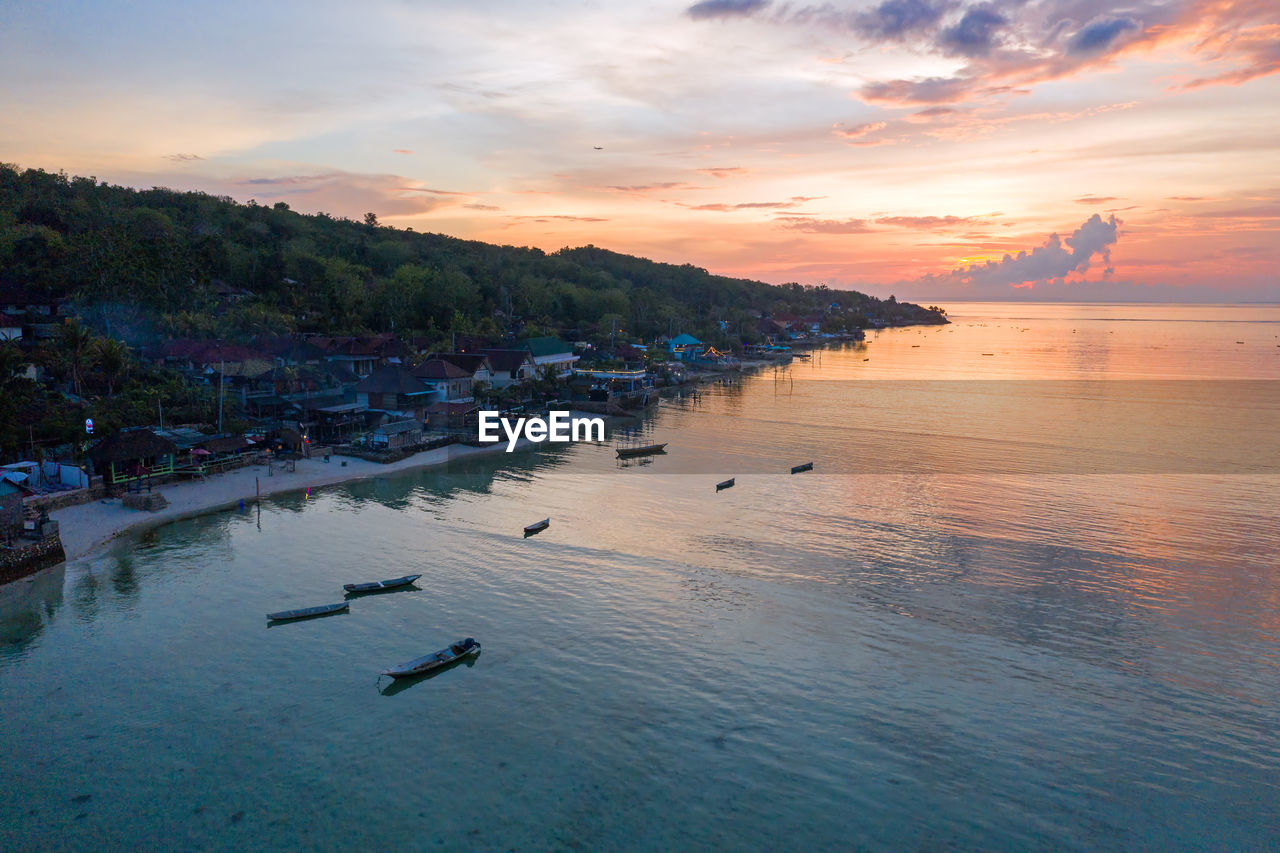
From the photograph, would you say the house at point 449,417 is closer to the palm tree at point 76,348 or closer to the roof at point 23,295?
the palm tree at point 76,348

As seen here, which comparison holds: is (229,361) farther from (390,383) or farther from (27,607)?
(27,607)

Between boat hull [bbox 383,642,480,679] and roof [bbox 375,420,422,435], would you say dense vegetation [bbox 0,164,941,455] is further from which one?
boat hull [bbox 383,642,480,679]

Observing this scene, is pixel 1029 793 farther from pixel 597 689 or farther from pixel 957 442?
pixel 957 442

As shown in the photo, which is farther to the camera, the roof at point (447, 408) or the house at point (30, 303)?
the house at point (30, 303)

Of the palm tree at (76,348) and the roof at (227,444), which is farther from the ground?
the palm tree at (76,348)

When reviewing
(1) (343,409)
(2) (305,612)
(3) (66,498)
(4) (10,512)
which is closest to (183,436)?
(3) (66,498)

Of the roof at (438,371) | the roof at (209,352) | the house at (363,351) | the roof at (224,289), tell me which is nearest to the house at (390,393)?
the roof at (438,371)
